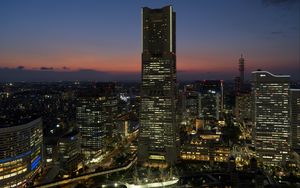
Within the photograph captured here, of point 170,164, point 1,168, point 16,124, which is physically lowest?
point 170,164

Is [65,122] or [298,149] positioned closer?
[298,149]

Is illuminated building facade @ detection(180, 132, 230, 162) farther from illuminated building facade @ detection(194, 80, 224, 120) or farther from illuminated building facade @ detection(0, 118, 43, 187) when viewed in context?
illuminated building facade @ detection(194, 80, 224, 120)

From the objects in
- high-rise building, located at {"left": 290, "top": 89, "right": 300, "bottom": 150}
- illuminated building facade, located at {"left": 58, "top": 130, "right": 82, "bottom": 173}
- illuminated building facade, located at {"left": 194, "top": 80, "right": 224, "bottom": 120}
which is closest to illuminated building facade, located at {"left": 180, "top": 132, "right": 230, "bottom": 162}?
high-rise building, located at {"left": 290, "top": 89, "right": 300, "bottom": 150}

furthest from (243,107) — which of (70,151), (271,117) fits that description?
(70,151)

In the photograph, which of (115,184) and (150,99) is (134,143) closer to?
(150,99)

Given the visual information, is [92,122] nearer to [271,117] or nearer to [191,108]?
[271,117]

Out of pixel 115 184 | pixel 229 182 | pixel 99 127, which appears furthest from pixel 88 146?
pixel 229 182
